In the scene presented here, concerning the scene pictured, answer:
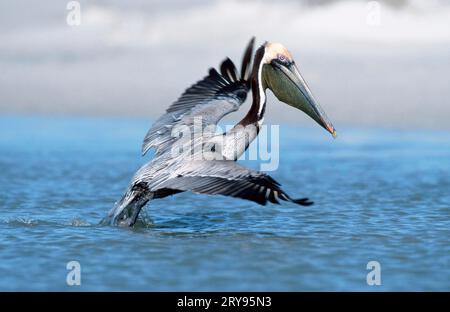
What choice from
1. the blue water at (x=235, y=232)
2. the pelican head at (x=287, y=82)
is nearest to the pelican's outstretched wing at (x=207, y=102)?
the pelican head at (x=287, y=82)

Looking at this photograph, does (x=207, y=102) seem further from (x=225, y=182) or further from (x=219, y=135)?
(x=225, y=182)

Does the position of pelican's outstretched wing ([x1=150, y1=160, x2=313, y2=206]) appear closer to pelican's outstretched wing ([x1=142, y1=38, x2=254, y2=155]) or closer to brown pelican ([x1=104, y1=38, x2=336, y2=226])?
brown pelican ([x1=104, y1=38, x2=336, y2=226])

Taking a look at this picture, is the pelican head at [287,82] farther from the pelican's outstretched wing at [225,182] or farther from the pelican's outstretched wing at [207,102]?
the pelican's outstretched wing at [225,182]

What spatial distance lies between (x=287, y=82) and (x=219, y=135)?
3.91 feet

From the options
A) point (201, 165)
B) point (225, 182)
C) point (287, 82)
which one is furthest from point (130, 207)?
point (287, 82)

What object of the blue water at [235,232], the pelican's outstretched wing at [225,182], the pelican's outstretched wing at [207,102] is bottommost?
the blue water at [235,232]

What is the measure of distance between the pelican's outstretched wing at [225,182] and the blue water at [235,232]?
1.85 feet

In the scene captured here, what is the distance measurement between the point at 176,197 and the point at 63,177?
3772 mm

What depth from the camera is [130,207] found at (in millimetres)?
10062

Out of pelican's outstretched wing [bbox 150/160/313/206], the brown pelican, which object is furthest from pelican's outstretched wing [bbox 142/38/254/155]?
pelican's outstretched wing [bbox 150/160/313/206]

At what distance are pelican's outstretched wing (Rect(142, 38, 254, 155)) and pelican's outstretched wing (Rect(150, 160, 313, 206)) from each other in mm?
1389

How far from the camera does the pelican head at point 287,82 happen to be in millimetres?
10453

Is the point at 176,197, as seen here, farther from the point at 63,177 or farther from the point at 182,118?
the point at 63,177
